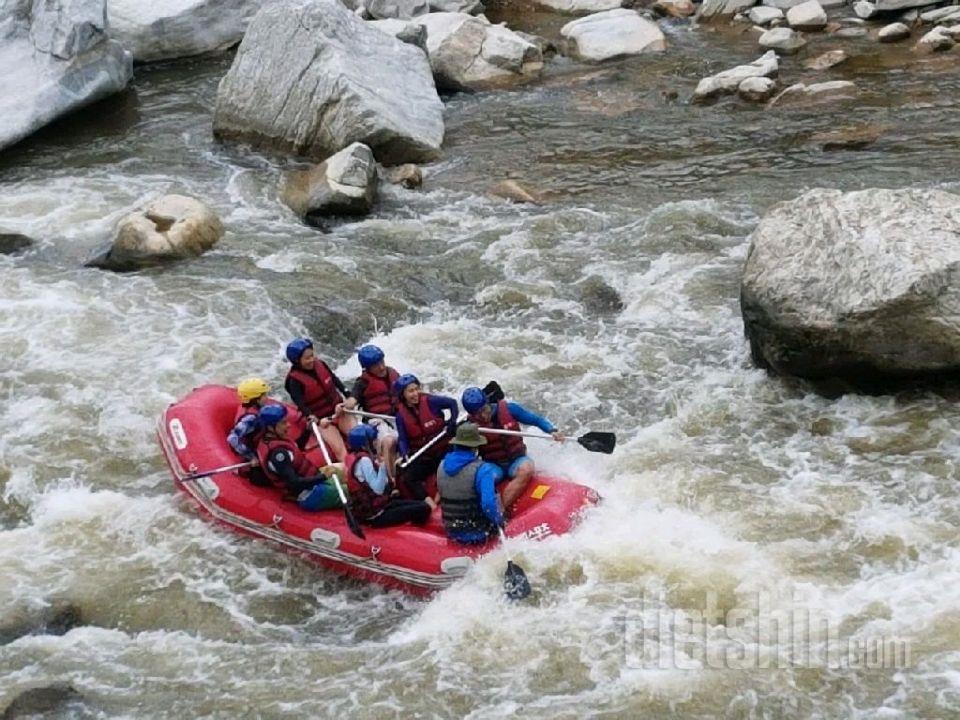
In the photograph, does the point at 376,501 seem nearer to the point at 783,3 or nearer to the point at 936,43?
the point at 936,43

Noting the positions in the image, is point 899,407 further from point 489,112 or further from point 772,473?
point 489,112

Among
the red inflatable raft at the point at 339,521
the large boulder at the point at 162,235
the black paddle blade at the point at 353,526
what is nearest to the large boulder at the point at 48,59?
the large boulder at the point at 162,235

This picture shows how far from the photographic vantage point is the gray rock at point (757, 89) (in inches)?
598

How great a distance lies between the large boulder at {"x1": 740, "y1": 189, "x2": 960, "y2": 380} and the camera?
8305 mm

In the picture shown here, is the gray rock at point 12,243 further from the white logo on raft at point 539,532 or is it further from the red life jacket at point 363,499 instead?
the white logo on raft at point 539,532

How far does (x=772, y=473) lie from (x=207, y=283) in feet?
18.7

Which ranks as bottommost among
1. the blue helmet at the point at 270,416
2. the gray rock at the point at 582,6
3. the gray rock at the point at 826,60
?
the gray rock at the point at 582,6

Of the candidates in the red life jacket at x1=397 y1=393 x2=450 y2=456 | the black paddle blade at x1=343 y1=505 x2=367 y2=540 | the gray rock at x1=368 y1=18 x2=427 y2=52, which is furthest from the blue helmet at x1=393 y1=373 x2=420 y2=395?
the gray rock at x1=368 y1=18 x2=427 y2=52

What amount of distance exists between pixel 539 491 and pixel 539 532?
1.37 feet

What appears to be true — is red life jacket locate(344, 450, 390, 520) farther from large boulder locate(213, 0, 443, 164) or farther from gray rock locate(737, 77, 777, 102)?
gray rock locate(737, 77, 777, 102)

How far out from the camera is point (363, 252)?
11.7 meters

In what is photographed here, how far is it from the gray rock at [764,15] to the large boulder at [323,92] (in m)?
5.81

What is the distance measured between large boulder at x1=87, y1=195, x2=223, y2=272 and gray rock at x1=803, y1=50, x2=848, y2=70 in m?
8.65

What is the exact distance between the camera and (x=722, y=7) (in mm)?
18625
